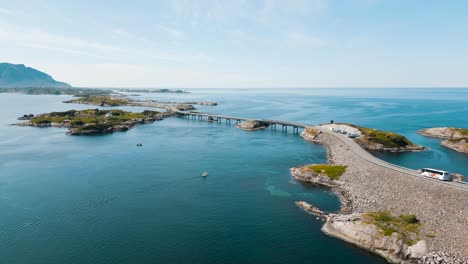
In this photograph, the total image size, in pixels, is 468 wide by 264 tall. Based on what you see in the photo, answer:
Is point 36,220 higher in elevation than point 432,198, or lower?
lower

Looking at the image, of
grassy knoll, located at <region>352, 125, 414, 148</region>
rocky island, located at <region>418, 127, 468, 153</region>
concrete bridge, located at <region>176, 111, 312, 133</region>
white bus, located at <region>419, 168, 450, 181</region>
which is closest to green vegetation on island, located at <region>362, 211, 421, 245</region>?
white bus, located at <region>419, 168, 450, 181</region>

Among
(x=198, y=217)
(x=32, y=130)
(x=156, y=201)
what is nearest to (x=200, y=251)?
(x=198, y=217)

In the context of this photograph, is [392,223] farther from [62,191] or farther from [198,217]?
[62,191]

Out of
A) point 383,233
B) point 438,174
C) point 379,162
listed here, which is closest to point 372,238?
point 383,233

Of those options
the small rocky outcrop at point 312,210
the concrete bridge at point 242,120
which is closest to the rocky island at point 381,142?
the concrete bridge at point 242,120

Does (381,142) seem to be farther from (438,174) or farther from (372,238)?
(372,238)

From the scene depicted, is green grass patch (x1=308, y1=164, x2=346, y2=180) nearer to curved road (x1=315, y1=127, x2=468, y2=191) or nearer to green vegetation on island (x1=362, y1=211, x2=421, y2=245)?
curved road (x1=315, y1=127, x2=468, y2=191)
